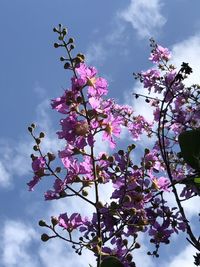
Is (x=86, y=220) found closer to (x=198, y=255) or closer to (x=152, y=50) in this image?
(x=198, y=255)

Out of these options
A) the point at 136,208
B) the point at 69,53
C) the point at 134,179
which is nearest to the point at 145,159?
the point at 134,179

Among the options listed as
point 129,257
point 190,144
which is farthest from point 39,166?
point 190,144

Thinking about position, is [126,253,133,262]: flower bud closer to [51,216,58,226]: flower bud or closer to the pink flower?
[51,216,58,226]: flower bud

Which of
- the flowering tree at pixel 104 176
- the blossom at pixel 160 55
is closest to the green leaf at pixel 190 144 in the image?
the flowering tree at pixel 104 176

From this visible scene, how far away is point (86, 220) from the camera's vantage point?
8.40 ft

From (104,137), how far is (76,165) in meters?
0.22

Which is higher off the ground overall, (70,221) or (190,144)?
(70,221)

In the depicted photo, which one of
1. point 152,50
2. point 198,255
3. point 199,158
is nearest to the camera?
point 199,158

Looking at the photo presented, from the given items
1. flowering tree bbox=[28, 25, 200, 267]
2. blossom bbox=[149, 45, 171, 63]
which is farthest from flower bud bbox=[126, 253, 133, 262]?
blossom bbox=[149, 45, 171, 63]

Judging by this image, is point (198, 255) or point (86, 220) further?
point (86, 220)

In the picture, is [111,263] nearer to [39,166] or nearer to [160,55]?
[39,166]

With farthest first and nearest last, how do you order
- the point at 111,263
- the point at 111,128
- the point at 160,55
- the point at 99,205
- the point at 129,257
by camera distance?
the point at 160,55
the point at 111,128
the point at 129,257
the point at 99,205
the point at 111,263

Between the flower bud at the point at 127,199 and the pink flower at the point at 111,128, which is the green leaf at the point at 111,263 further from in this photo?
the pink flower at the point at 111,128

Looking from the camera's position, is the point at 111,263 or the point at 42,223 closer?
the point at 111,263
